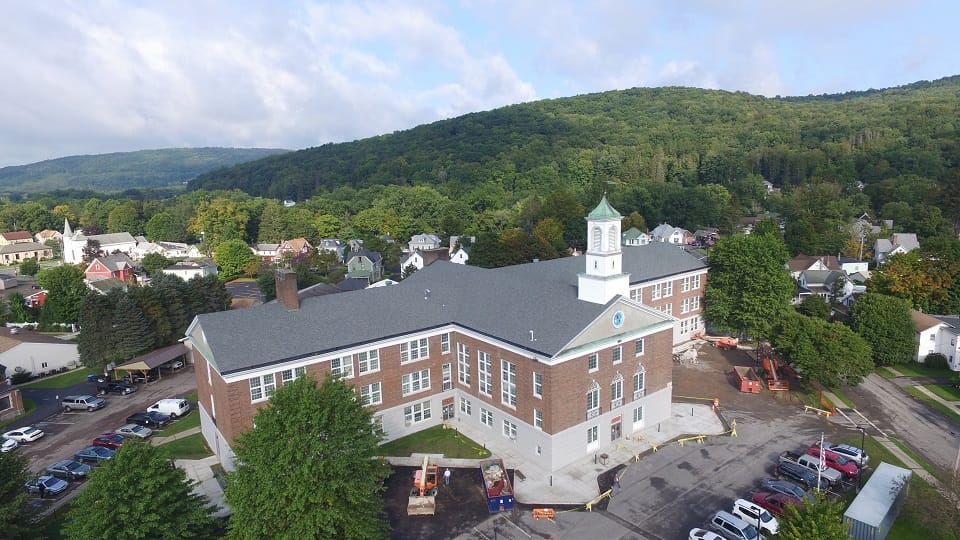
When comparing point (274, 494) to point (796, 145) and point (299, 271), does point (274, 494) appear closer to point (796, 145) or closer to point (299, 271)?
point (299, 271)

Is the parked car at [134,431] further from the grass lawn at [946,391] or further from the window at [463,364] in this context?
the grass lawn at [946,391]

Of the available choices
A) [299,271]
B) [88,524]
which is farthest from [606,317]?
[299,271]

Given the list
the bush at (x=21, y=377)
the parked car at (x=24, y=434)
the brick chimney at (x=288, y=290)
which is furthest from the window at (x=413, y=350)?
the bush at (x=21, y=377)

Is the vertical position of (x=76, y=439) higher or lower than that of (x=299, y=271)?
lower

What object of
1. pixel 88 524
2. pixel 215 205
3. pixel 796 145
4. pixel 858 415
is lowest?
pixel 858 415

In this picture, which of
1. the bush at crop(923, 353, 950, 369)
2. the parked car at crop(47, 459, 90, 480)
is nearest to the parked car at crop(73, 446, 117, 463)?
the parked car at crop(47, 459, 90, 480)
